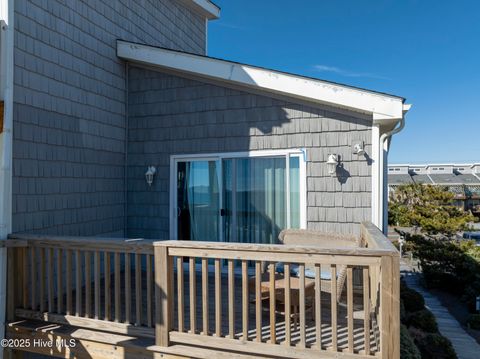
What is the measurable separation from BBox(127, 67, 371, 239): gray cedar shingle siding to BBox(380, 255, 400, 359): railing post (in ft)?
7.44

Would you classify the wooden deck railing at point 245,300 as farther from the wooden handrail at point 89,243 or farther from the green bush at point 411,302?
the green bush at point 411,302

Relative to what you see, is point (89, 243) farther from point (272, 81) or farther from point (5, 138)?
point (272, 81)

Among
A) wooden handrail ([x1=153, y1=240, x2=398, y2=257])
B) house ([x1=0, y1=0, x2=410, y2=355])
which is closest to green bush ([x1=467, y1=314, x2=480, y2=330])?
house ([x1=0, y1=0, x2=410, y2=355])

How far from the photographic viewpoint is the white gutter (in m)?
3.75

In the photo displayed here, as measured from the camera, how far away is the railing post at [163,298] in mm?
3033

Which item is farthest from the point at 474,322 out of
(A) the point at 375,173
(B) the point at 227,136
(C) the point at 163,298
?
(C) the point at 163,298

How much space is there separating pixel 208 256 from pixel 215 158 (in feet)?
8.48

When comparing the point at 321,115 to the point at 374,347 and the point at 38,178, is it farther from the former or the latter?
the point at 38,178

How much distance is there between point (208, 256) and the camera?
2.97 m

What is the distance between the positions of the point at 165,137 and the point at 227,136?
1060 millimetres

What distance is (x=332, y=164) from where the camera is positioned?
15.4 ft

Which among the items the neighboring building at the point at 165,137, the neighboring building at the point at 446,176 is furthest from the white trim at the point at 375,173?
the neighboring building at the point at 446,176

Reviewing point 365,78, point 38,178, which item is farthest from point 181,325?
point 365,78

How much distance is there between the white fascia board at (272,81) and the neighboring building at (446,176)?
921 inches
